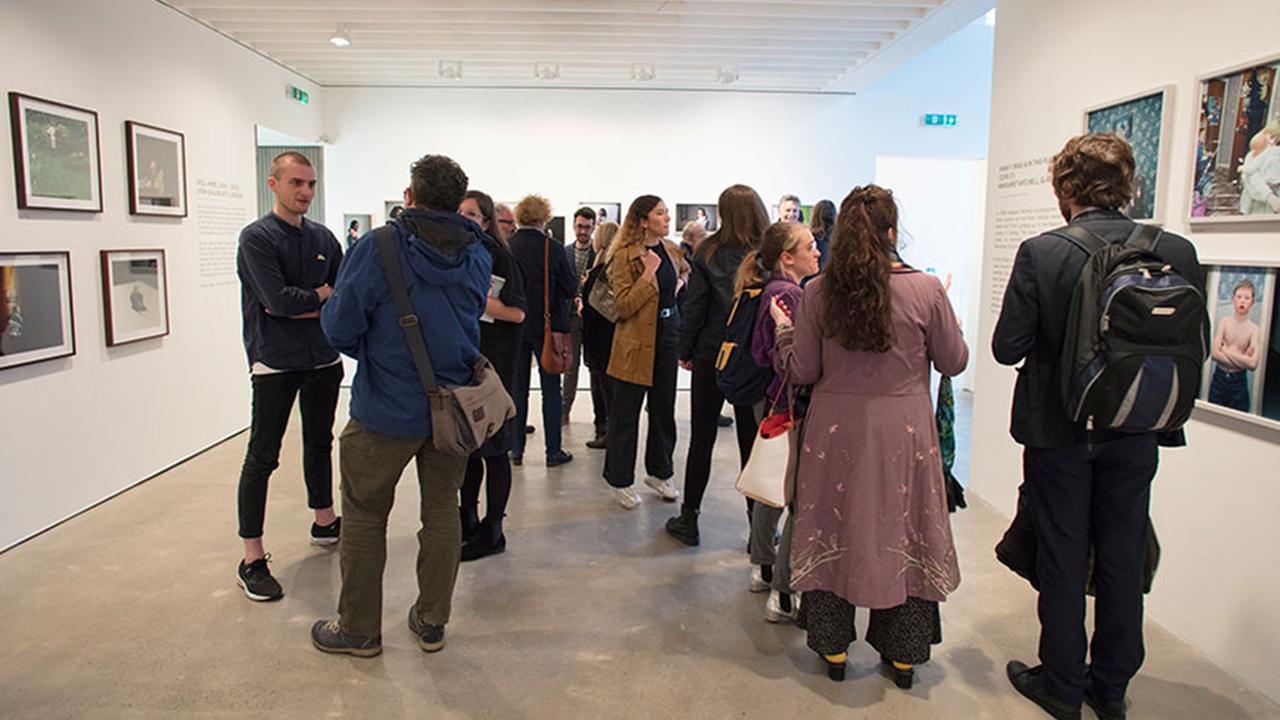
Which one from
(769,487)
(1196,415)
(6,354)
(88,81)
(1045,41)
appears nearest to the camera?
(769,487)

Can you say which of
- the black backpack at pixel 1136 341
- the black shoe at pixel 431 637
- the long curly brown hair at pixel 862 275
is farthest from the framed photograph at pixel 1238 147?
the black shoe at pixel 431 637

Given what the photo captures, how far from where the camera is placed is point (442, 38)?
6.57 meters

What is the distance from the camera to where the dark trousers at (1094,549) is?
2365mm

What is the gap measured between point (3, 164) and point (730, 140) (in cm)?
647

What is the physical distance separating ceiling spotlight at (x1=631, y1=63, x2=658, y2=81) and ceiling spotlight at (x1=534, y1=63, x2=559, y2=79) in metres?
0.74

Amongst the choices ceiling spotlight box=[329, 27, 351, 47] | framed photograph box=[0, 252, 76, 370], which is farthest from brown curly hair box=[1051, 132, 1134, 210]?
ceiling spotlight box=[329, 27, 351, 47]

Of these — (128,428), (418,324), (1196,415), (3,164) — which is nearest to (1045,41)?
(1196,415)

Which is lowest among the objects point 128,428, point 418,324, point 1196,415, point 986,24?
point 128,428

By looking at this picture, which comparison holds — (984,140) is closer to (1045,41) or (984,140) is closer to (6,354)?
(1045,41)

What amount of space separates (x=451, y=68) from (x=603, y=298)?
4.06m

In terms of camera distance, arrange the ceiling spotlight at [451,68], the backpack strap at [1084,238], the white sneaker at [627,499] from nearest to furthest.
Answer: the backpack strap at [1084,238], the white sneaker at [627,499], the ceiling spotlight at [451,68]

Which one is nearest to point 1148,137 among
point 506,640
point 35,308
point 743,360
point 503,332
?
point 743,360

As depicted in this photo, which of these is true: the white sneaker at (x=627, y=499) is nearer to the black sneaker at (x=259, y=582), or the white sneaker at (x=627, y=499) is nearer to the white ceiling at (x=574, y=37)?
the black sneaker at (x=259, y=582)

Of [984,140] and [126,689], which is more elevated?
[984,140]
